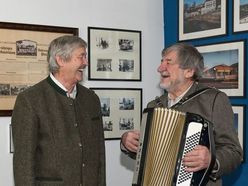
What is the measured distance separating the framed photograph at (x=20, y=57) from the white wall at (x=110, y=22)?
60 mm

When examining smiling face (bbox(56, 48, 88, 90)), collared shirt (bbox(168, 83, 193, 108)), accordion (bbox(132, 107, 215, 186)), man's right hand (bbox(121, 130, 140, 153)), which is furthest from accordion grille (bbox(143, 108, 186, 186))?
smiling face (bbox(56, 48, 88, 90))

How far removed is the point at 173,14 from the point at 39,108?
174cm

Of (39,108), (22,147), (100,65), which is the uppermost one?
(100,65)

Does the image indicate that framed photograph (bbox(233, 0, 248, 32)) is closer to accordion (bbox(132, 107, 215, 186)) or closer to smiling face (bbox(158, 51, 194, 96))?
smiling face (bbox(158, 51, 194, 96))

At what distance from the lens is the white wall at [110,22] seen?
108 inches

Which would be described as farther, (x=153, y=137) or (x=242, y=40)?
(x=242, y=40)

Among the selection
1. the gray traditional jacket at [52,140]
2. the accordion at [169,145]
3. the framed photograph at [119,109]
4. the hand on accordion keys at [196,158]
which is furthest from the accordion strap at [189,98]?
the framed photograph at [119,109]

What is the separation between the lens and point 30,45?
111 inches

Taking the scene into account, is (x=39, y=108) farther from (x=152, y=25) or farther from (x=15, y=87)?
(x=152, y=25)

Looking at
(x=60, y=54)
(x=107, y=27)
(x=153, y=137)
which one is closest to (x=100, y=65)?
(x=107, y=27)

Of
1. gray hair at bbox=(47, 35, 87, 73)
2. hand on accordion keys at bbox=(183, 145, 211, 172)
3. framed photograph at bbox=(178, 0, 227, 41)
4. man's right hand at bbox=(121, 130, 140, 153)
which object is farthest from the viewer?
framed photograph at bbox=(178, 0, 227, 41)

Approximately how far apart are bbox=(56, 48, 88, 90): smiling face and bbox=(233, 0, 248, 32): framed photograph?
3.87 ft

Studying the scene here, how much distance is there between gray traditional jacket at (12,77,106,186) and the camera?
200 centimetres

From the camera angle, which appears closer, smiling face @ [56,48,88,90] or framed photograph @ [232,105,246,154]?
smiling face @ [56,48,88,90]
